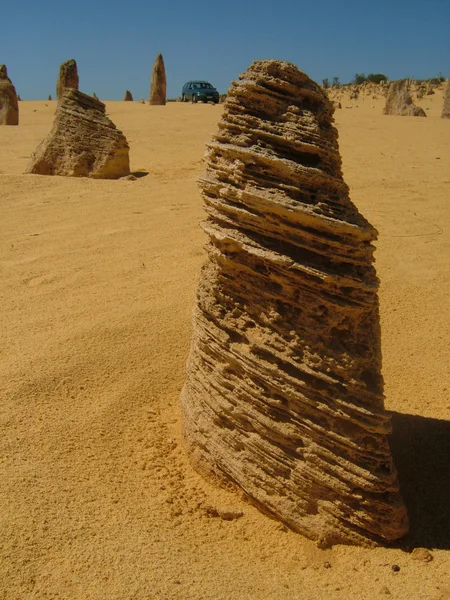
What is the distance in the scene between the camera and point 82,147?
1055cm

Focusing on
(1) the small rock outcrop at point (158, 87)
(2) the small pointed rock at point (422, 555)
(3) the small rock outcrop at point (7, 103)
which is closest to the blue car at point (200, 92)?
(1) the small rock outcrop at point (158, 87)

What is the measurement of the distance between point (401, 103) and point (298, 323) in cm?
2148

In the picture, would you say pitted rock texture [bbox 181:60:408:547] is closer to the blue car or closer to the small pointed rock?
the small pointed rock

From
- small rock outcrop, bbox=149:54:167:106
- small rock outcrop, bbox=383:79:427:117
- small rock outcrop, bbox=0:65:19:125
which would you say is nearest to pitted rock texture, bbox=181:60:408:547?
small rock outcrop, bbox=0:65:19:125

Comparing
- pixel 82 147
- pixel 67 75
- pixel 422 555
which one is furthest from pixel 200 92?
pixel 422 555

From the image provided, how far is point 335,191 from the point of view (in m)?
3.11

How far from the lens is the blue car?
1170 inches

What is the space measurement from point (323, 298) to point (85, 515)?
162 cm

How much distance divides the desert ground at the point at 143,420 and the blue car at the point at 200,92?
73.2 ft

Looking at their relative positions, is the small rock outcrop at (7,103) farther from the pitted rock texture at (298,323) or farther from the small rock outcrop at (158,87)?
the pitted rock texture at (298,323)

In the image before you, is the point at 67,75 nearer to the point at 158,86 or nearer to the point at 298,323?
the point at 158,86

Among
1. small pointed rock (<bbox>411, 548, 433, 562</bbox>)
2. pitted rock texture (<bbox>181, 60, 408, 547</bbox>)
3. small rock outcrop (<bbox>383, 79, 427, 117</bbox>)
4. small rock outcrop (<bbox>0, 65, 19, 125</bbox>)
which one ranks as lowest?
small pointed rock (<bbox>411, 548, 433, 562</bbox>)

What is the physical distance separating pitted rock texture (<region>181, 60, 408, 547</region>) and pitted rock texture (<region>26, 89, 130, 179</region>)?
25.1ft

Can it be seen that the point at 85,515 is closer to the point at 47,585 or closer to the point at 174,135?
the point at 47,585
